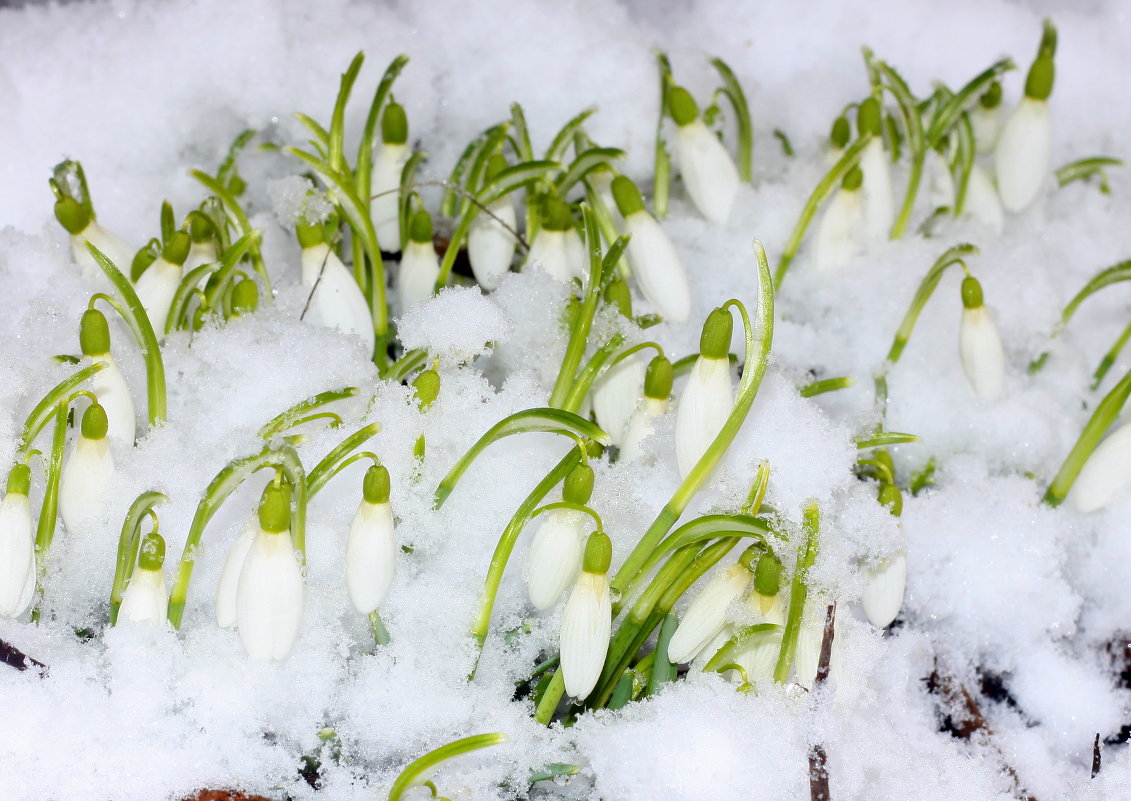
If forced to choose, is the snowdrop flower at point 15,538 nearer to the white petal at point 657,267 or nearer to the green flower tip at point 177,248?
the green flower tip at point 177,248

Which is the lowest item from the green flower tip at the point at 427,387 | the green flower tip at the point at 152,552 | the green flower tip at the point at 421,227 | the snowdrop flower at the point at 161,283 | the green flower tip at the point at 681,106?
the green flower tip at the point at 152,552

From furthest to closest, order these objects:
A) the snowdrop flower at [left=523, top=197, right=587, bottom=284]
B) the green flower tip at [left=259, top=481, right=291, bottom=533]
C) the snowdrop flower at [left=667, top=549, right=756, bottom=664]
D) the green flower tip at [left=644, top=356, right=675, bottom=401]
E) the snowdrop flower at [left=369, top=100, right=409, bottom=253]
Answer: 1. the snowdrop flower at [left=369, top=100, right=409, bottom=253]
2. the snowdrop flower at [left=523, top=197, right=587, bottom=284]
3. the green flower tip at [left=644, top=356, right=675, bottom=401]
4. the snowdrop flower at [left=667, top=549, right=756, bottom=664]
5. the green flower tip at [left=259, top=481, right=291, bottom=533]

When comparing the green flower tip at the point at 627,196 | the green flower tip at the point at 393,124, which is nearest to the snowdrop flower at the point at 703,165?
the green flower tip at the point at 627,196

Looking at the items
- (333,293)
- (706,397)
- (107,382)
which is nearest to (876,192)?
(706,397)

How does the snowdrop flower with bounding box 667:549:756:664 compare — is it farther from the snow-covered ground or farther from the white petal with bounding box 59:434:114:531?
the white petal with bounding box 59:434:114:531

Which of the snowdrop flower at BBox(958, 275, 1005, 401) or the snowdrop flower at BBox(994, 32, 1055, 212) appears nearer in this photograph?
the snowdrop flower at BBox(958, 275, 1005, 401)

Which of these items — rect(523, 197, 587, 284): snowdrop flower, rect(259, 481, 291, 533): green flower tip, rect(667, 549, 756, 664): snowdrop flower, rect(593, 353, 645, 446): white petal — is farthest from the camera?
rect(523, 197, 587, 284): snowdrop flower

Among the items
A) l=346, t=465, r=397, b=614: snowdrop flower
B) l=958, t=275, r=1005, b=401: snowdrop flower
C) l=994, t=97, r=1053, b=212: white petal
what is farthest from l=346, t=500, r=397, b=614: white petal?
l=994, t=97, r=1053, b=212: white petal
